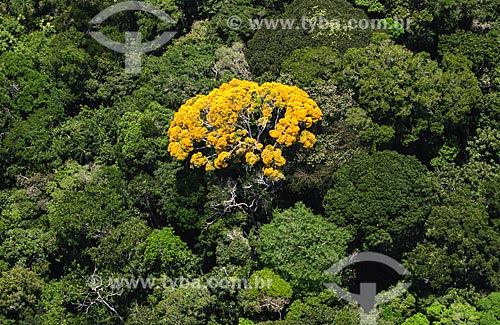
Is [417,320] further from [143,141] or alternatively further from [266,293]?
[143,141]

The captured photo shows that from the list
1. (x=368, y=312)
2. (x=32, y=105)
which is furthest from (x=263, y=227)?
(x=32, y=105)

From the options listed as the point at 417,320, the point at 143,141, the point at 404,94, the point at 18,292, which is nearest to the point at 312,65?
the point at 404,94

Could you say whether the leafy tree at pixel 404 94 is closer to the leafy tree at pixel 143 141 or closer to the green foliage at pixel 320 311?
the green foliage at pixel 320 311

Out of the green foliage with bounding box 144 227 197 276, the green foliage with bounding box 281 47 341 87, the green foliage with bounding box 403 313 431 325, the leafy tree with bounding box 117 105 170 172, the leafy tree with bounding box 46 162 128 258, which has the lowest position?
the green foliage with bounding box 403 313 431 325

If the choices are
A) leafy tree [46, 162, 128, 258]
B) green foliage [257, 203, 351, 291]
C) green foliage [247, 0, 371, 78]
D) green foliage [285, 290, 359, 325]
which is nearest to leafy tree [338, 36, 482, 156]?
green foliage [247, 0, 371, 78]

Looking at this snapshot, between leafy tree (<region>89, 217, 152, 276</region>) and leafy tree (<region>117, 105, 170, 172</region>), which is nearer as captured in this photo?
leafy tree (<region>89, 217, 152, 276</region>)

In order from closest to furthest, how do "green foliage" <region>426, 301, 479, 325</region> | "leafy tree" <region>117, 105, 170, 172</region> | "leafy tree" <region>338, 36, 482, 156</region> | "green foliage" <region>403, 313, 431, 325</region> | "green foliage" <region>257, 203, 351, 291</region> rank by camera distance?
"green foliage" <region>426, 301, 479, 325</region>
"green foliage" <region>403, 313, 431, 325</region>
"green foliage" <region>257, 203, 351, 291</region>
"leafy tree" <region>338, 36, 482, 156</region>
"leafy tree" <region>117, 105, 170, 172</region>

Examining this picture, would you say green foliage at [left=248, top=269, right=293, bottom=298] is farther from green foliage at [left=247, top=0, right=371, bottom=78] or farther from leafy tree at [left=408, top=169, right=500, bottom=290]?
green foliage at [left=247, top=0, right=371, bottom=78]

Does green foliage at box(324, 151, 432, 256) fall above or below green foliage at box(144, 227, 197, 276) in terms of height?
above
